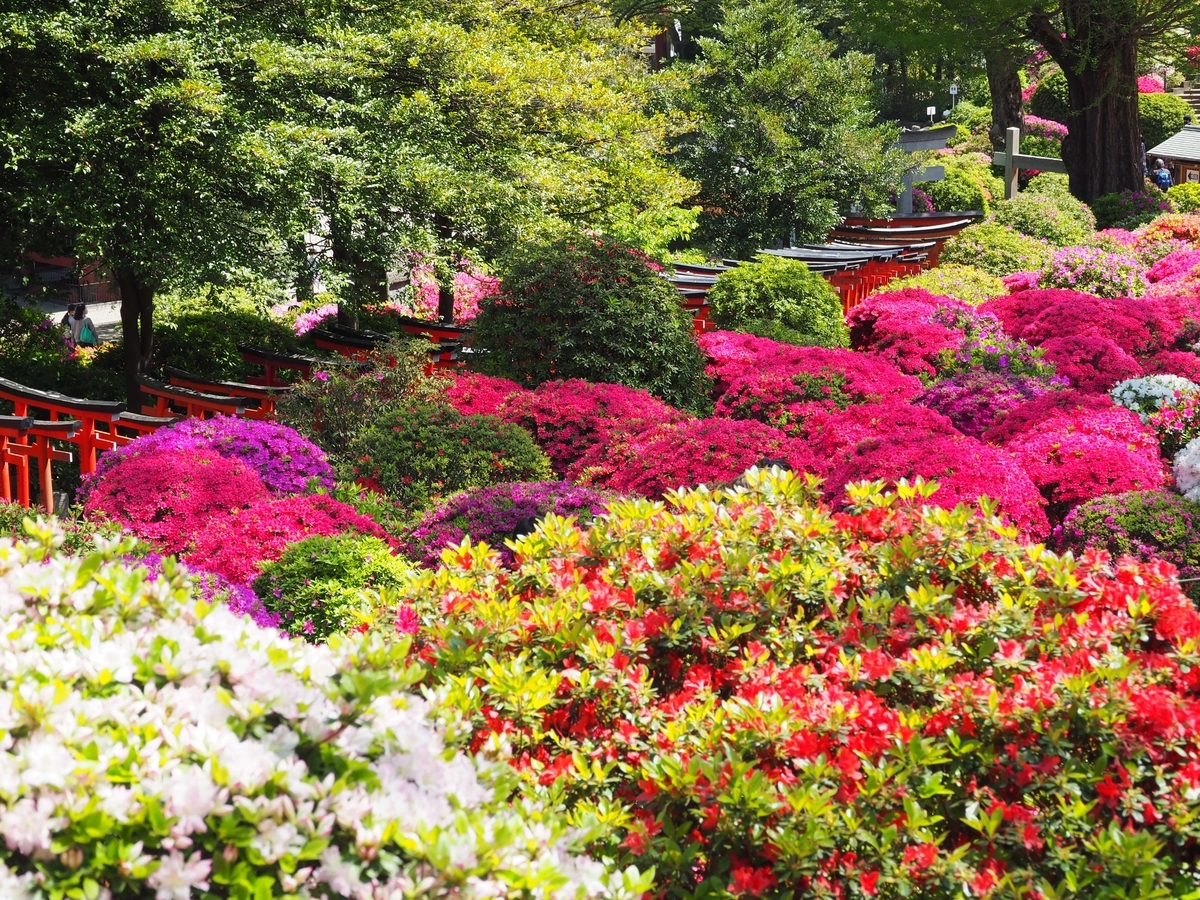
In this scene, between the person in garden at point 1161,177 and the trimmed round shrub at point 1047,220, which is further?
the person in garden at point 1161,177

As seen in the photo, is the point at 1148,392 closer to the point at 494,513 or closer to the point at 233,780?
the point at 494,513

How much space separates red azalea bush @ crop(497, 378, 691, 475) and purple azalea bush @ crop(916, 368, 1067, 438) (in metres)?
2.06

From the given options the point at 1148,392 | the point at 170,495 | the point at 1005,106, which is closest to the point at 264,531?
the point at 170,495

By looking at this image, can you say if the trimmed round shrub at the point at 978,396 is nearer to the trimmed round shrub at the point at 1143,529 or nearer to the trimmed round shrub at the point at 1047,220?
the trimmed round shrub at the point at 1143,529

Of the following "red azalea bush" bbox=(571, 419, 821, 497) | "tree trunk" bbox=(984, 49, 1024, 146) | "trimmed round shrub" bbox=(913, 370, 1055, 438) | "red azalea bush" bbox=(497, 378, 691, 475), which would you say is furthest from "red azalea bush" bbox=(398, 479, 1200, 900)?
"tree trunk" bbox=(984, 49, 1024, 146)

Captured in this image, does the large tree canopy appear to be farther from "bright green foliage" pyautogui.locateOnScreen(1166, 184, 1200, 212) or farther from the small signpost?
the small signpost

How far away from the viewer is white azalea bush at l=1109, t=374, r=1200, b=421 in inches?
370

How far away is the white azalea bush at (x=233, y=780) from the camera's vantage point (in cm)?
215

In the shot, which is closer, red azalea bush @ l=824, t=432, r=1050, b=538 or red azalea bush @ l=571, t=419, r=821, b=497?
red azalea bush @ l=824, t=432, r=1050, b=538

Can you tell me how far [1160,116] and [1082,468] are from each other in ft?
131

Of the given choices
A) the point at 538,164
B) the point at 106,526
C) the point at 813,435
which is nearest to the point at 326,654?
the point at 106,526

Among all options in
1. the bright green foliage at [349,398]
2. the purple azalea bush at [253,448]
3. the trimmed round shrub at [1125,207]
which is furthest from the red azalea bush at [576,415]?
the trimmed round shrub at [1125,207]

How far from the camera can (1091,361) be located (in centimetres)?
1088

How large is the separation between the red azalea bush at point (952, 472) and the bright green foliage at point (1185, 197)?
22.1 metres
